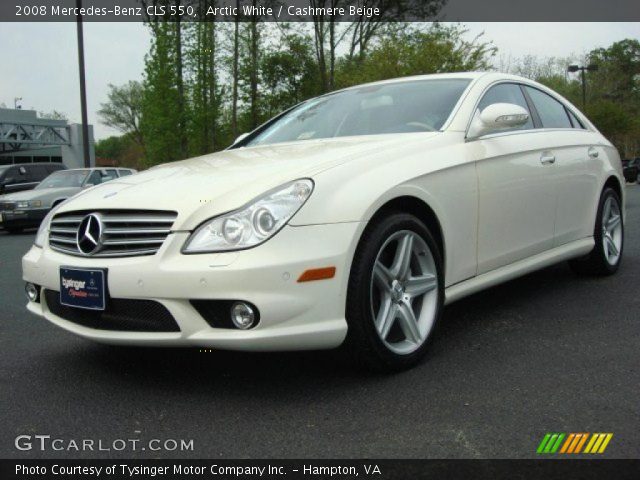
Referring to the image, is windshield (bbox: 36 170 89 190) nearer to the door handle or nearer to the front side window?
the front side window

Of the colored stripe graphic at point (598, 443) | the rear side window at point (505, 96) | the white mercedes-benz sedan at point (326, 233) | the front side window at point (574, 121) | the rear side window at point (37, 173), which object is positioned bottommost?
the rear side window at point (37, 173)

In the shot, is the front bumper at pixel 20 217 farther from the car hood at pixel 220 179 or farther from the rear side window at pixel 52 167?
the car hood at pixel 220 179

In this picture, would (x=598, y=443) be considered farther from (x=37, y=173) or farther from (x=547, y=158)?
(x=37, y=173)

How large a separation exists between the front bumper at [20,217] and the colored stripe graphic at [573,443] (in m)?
12.7

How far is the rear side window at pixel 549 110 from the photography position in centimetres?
446

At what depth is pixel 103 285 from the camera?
265 cm

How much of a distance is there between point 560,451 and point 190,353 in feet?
6.33

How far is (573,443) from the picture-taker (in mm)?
2188

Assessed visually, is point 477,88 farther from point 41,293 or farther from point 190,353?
point 41,293

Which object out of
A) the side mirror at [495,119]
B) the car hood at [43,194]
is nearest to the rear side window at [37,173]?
the car hood at [43,194]

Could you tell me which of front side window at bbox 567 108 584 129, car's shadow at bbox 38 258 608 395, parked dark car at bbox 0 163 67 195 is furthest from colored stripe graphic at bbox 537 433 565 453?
parked dark car at bbox 0 163 67 195

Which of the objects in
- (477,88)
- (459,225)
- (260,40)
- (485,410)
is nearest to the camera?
(485,410)

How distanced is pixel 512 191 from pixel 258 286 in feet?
6.22
